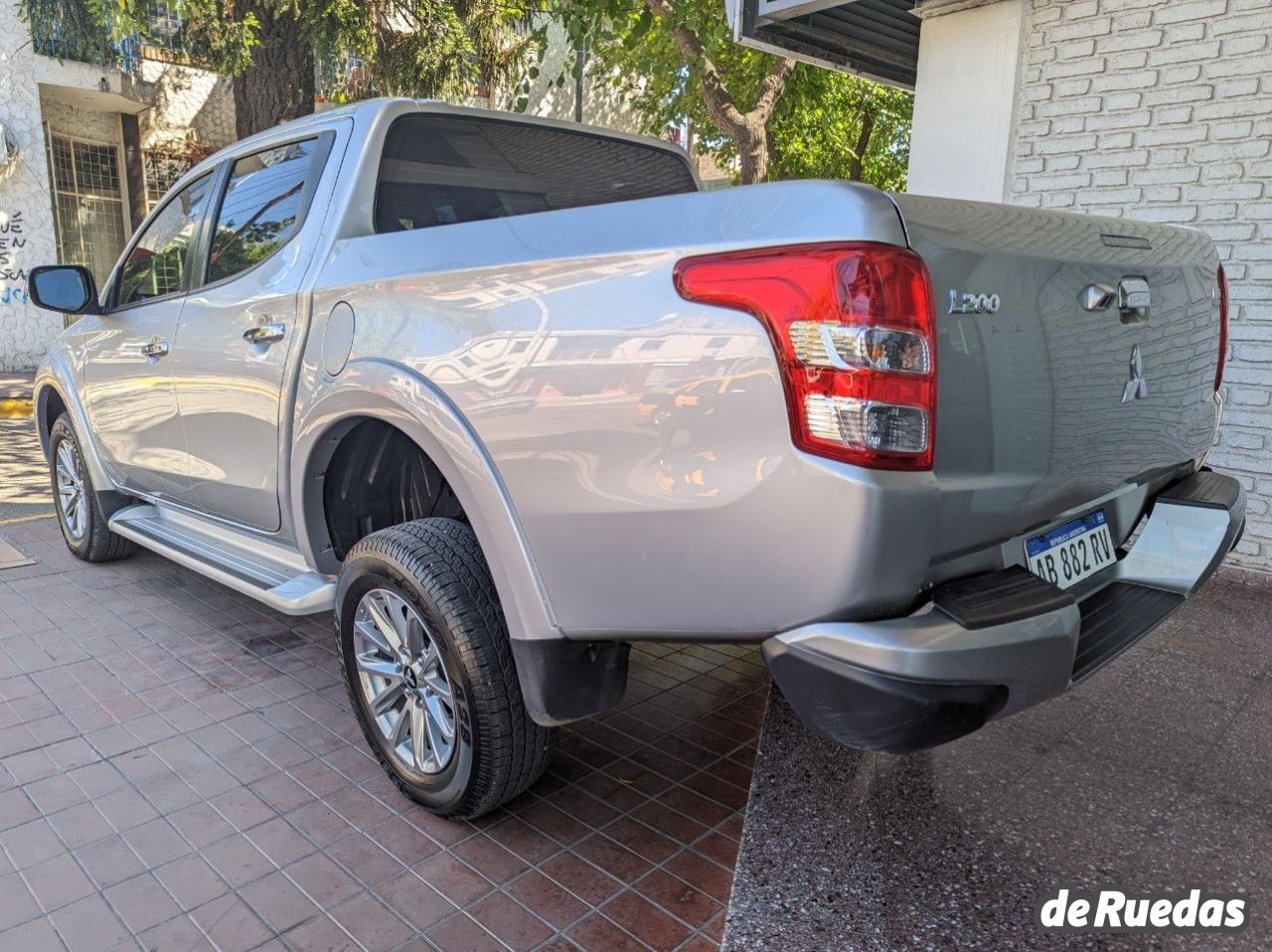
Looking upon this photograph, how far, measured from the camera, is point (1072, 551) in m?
2.24

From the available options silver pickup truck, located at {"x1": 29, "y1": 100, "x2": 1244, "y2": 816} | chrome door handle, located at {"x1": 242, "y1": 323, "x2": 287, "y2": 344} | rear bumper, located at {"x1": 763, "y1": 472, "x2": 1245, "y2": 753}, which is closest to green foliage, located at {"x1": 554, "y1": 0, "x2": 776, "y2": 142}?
silver pickup truck, located at {"x1": 29, "y1": 100, "x2": 1244, "y2": 816}

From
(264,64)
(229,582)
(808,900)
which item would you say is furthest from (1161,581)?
(264,64)

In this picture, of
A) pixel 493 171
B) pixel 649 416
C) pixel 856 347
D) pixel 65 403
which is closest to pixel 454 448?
pixel 649 416

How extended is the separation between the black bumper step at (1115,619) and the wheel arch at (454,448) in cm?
119

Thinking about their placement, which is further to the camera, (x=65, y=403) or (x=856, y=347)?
(x=65, y=403)

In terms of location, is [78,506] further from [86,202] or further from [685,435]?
[86,202]

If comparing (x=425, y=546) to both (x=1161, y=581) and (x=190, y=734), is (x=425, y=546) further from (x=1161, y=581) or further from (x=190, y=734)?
(x=1161, y=581)

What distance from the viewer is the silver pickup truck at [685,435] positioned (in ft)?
→ 5.54

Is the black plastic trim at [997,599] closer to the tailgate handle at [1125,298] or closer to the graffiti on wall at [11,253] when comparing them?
the tailgate handle at [1125,298]

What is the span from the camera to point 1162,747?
3.04 m

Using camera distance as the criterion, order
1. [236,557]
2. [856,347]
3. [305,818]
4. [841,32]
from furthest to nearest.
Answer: [841,32]
[236,557]
[305,818]
[856,347]

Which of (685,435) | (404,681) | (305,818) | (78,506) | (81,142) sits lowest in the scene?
(305,818)

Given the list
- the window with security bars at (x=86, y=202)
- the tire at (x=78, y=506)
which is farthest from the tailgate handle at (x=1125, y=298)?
the window with security bars at (x=86, y=202)

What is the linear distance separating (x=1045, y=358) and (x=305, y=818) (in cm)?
226
